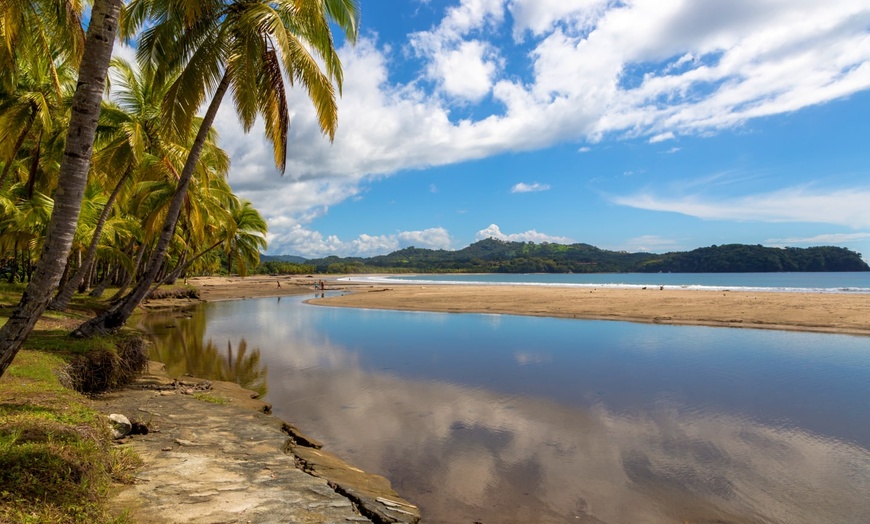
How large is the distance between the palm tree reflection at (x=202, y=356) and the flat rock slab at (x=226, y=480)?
4.14 meters

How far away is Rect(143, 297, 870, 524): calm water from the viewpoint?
20.1 feet

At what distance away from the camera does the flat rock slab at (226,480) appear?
14.5ft

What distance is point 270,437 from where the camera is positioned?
23.7 feet

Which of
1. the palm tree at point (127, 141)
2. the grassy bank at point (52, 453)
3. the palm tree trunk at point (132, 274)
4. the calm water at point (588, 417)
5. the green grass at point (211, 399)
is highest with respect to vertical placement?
the palm tree at point (127, 141)

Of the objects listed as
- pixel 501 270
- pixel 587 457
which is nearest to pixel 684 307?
pixel 587 457

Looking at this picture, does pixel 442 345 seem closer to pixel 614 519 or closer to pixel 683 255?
pixel 614 519

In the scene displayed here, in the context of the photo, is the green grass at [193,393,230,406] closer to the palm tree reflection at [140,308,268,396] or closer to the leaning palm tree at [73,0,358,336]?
the palm tree reflection at [140,308,268,396]

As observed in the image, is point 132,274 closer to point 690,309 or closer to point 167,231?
point 167,231

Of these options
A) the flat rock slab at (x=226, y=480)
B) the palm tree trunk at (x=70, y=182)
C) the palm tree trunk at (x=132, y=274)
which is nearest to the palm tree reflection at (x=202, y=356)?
the palm tree trunk at (x=132, y=274)

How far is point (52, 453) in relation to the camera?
13.7 ft

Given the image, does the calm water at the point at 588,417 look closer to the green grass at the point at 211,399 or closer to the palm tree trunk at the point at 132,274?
the green grass at the point at 211,399

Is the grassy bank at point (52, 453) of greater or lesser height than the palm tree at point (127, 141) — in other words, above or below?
below

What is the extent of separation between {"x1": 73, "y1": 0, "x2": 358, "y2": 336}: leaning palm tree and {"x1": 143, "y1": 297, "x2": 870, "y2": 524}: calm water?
6546 millimetres

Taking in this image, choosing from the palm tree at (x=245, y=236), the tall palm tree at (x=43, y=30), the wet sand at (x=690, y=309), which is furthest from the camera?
the palm tree at (x=245, y=236)
